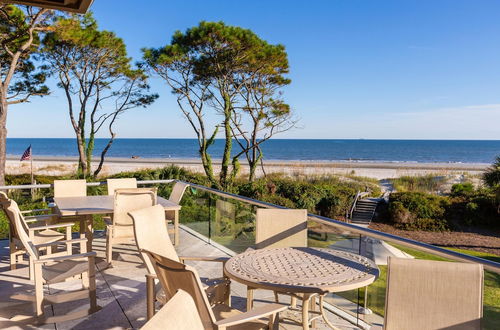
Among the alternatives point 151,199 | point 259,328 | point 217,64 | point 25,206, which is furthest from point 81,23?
point 259,328

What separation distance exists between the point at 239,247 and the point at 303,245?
5.99 feet

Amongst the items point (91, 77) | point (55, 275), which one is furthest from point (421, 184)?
point (55, 275)

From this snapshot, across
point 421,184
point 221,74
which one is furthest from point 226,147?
point 421,184

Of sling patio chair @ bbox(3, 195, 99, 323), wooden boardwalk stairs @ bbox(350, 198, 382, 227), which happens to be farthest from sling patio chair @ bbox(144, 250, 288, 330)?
wooden boardwalk stairs @ bbox(350, 198, 382, 227)

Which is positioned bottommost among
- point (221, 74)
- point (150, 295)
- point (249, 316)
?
point (150, 295)

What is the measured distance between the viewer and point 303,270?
260 cm

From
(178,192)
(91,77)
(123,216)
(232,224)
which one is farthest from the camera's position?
(91,77)

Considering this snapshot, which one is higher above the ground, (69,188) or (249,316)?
(69,188)

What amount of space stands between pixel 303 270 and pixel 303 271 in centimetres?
2

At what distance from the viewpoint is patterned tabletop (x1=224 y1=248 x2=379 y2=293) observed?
230 centimetres

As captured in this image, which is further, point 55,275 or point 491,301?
point 55,275

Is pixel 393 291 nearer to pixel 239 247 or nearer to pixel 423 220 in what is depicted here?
pixel 239 247

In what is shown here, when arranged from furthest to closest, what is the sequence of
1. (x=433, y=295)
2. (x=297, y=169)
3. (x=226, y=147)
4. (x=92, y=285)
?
1. (x=297, y=169)
2. (x=226, y=147)
3. (x=92, y=285)
4. (x=433, y=295)

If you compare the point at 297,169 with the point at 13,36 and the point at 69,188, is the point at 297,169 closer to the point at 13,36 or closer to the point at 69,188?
the point at 13,36
